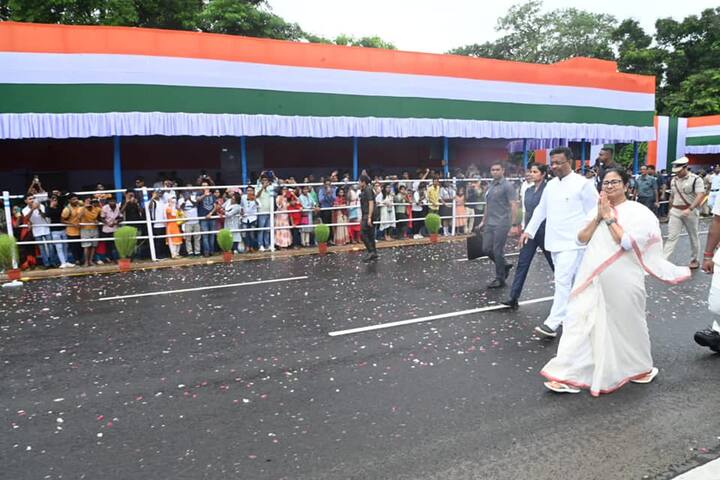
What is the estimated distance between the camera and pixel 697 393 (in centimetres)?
430

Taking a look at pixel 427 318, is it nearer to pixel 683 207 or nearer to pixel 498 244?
pixel 498 244

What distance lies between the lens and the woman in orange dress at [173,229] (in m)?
12.5

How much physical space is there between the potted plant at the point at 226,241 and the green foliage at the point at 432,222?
5190mm

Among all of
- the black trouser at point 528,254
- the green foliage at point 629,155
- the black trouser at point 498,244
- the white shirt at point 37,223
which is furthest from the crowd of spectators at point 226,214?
the green foliage at point 629,155

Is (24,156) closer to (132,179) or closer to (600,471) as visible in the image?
(132,179)

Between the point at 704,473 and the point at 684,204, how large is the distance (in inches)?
311

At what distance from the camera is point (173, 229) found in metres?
12.6

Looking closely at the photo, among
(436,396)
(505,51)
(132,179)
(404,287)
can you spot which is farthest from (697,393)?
(505,51)

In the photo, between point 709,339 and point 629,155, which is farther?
point 629,155

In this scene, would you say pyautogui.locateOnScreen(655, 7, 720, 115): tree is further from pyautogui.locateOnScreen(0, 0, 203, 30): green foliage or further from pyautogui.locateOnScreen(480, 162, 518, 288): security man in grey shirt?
pyautogui.locateOnScreen(480, 162, 518, 288): security man in grey shirt

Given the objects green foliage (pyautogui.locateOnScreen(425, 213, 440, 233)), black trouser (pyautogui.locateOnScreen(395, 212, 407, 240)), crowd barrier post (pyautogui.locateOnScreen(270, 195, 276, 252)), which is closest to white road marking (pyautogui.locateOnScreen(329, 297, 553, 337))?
green foliage (pyautogui.locateOnScreen(425, 213, 440, 233))

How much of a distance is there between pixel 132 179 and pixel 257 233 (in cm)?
655

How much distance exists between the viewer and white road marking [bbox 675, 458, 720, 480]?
10.2 ft

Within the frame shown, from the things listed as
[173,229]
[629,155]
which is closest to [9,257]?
[173,229]
